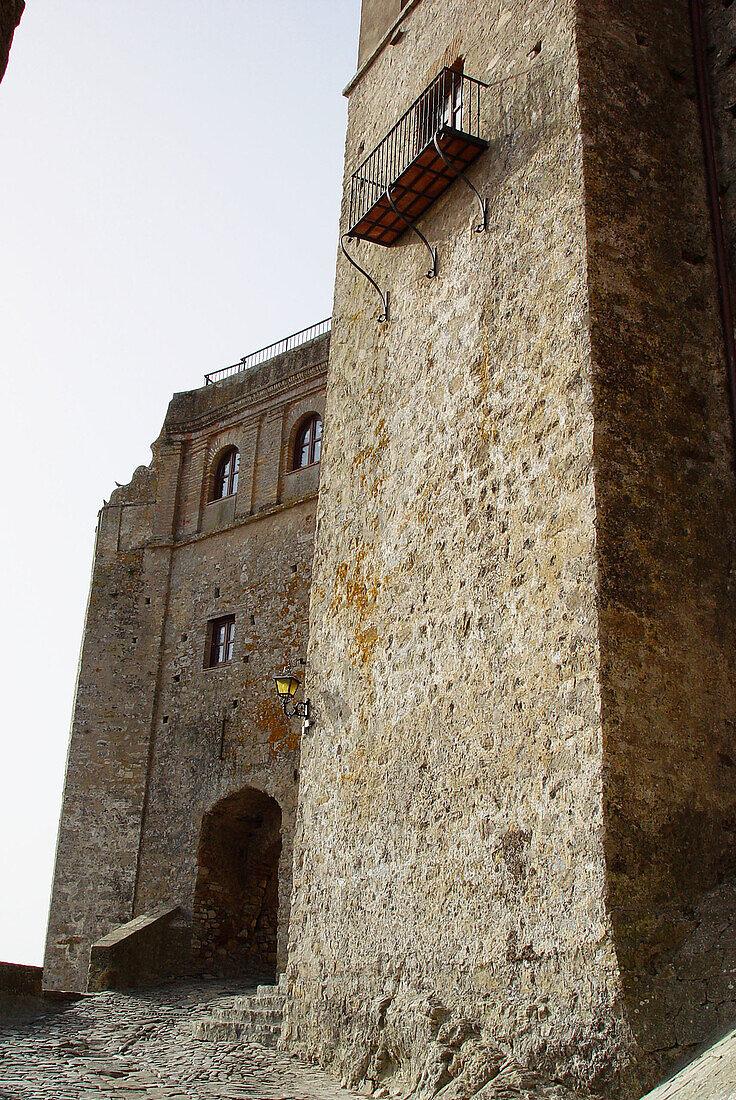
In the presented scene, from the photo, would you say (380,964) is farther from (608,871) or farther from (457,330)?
(457,330)

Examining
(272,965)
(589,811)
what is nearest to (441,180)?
(589,811)

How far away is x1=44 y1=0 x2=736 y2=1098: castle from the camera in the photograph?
17.4 feet

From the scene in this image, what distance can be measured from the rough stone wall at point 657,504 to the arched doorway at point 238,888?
9.55 meters

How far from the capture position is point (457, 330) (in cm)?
762

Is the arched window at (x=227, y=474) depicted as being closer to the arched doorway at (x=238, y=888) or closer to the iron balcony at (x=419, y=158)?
the arched doorway at (x=238, y=888)

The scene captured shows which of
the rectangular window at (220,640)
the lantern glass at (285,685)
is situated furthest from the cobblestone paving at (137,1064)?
the rectangular window at (220,640)

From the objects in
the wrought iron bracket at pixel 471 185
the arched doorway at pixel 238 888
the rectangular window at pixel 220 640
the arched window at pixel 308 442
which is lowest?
the arched doorway at pixel 238 888

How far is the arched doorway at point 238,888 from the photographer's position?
46.0 ft

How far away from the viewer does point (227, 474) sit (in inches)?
680

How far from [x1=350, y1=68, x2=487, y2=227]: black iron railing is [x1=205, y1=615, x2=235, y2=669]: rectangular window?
787 cm

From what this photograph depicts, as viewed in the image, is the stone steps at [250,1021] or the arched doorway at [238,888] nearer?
the stone steps at [250,1021]

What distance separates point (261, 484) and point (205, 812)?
5179 mm

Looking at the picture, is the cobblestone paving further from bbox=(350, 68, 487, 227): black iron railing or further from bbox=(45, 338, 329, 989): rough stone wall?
bbox=(350, 68, 487, 227): black iron railing

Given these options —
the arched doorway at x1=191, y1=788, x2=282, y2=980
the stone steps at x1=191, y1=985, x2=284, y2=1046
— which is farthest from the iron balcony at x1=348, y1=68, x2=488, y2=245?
the arched doorway at x1=191, y1=788, x2=282, y2=980
